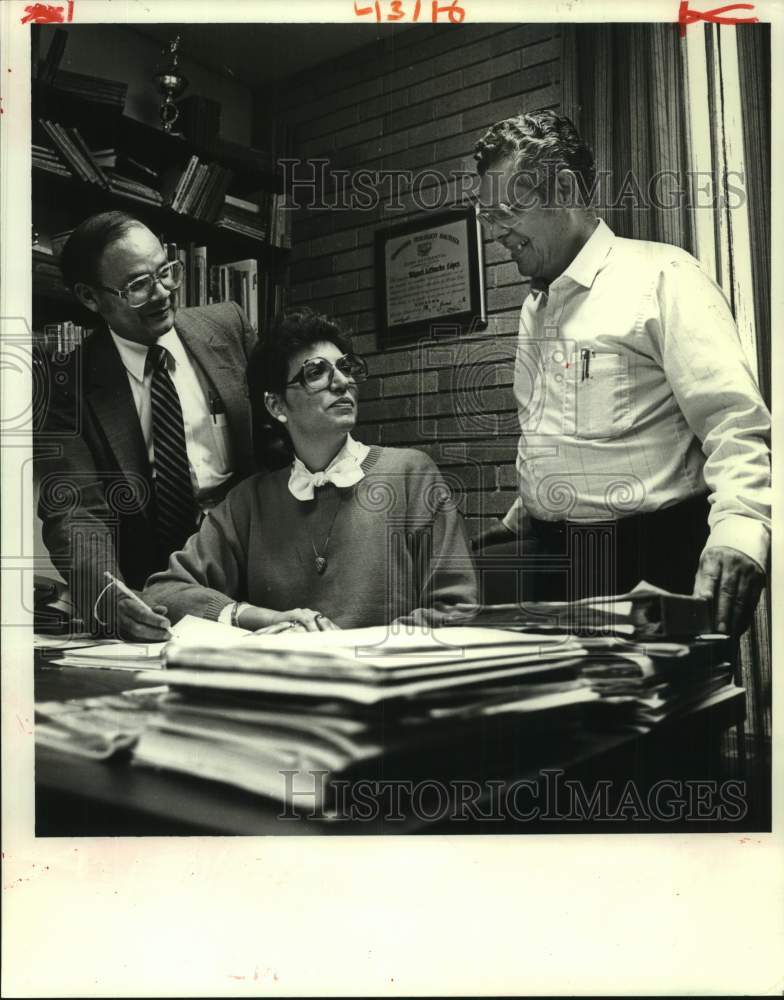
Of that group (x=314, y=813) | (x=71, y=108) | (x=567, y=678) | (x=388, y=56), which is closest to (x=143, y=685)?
(x=314, y=813)

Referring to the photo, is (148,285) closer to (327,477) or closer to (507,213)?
(327,477)

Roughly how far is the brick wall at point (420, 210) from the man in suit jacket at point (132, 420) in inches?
9.9

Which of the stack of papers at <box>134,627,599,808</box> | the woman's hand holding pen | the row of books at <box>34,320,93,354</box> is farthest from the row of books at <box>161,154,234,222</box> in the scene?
the stack of papers at <box>134,627,599,808</box>

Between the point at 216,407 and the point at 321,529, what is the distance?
34 cm

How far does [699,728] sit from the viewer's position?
1874mm

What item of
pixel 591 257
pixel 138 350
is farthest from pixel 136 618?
pixel 591 257

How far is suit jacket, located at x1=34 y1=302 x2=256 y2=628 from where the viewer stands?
191 cm

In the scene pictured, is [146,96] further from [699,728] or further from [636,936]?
[636,936]

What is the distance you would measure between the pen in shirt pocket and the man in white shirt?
620 mm

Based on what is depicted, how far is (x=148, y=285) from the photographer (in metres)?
1.95

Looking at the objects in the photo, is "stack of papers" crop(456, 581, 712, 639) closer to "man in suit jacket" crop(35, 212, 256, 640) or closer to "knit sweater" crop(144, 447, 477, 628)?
"knit sweater" crop(144, 447, 477, 628)

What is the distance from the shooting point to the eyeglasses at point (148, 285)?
1939 millimetres

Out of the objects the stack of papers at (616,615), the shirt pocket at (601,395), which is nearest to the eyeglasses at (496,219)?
the shirt pocket at (601,395)

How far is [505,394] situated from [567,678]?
591 millimetres
